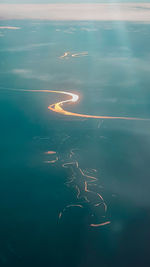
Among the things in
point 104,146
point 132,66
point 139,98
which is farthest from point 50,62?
point 104,146

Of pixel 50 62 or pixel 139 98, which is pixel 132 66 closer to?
pixel 50 62

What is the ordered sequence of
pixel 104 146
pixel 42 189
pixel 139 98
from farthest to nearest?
pixel 139 98
pixel 104 146
pixel 42 189

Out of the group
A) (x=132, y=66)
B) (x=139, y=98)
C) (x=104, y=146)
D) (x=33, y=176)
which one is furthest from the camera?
(x=132, y=66)

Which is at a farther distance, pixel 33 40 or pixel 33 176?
pixel 33 40

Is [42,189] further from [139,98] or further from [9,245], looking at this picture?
[139,98]

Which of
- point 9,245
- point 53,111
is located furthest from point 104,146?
point 9,245

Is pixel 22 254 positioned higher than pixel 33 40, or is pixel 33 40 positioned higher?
pixel 33 40
